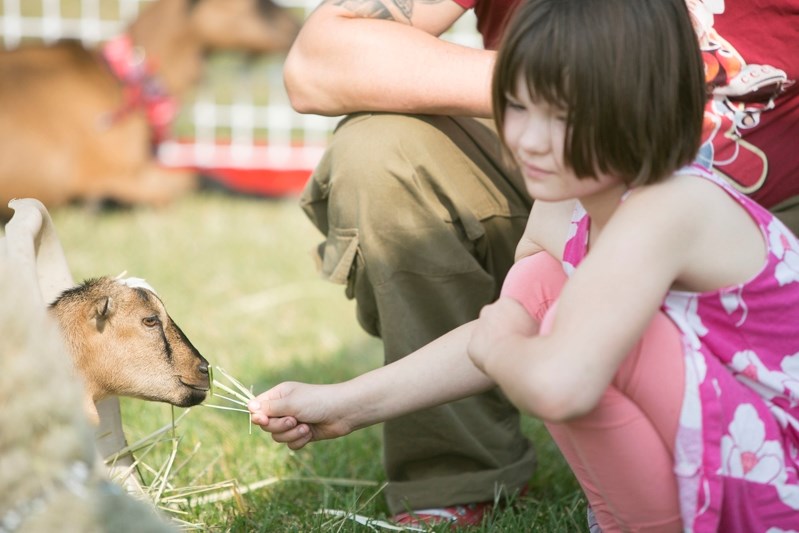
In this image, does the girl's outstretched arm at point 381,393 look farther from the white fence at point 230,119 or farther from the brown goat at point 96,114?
the white fence at point 230,119

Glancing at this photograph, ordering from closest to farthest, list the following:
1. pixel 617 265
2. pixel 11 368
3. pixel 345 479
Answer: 1. pixel 11 368
2. pixel 617 265
3. pixel 345 479

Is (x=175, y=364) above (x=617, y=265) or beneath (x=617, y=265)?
beneath

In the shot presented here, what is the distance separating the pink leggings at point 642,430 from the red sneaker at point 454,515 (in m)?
0.72

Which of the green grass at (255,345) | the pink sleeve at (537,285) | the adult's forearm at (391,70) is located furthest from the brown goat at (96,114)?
the pink sleeve at (537,285)

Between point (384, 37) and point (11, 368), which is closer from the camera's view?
point (11, 368)

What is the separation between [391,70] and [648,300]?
964mm

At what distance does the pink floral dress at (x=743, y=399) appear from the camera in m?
1.58

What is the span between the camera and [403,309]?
91.0 inches

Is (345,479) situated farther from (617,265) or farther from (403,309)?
(617,265)

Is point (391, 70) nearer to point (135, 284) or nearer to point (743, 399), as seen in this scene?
point (135, 284)

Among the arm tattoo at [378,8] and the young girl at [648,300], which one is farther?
the arm tattoo at [378,8]

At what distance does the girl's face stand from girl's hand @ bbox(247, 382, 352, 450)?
1.85ft

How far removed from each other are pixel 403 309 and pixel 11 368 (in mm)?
1160

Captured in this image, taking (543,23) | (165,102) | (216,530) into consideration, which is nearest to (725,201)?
(543,23)
